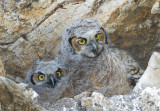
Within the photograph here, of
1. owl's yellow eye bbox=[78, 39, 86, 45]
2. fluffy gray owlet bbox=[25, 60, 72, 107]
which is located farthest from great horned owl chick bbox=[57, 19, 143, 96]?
fluffy gray owlet bbox=[25, 60, 72, 107]

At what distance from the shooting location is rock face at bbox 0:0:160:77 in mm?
2482

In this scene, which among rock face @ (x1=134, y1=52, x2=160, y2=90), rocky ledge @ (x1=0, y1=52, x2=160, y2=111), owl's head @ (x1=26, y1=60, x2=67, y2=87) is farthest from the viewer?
owl's head @ (x1=26, y1=60, x2=67, y2=87)

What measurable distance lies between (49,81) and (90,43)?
Answer: 1.59 ft

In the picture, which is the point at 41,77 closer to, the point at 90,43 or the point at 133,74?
the point at 90,43

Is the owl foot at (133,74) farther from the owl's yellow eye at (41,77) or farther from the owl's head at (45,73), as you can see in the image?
the owl's yellow eye at (41,77)

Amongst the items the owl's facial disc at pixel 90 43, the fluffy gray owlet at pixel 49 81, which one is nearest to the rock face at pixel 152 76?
the owl's facial disc at pixel 90 43

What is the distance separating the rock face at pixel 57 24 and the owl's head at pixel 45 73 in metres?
0.13

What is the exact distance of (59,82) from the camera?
248cm

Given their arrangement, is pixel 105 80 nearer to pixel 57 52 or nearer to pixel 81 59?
pixel 81 59

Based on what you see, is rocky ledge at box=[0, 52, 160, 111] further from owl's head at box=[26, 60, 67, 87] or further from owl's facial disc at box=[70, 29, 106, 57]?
owl's facial disc at box=[70, 29, 106, 57]

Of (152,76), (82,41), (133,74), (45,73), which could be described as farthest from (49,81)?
(152,76)

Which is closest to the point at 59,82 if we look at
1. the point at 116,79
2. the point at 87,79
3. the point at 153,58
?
the point at 87,79

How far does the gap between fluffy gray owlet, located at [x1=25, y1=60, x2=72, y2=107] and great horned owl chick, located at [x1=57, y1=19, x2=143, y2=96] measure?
0.12 meters

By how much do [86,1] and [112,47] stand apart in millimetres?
495
